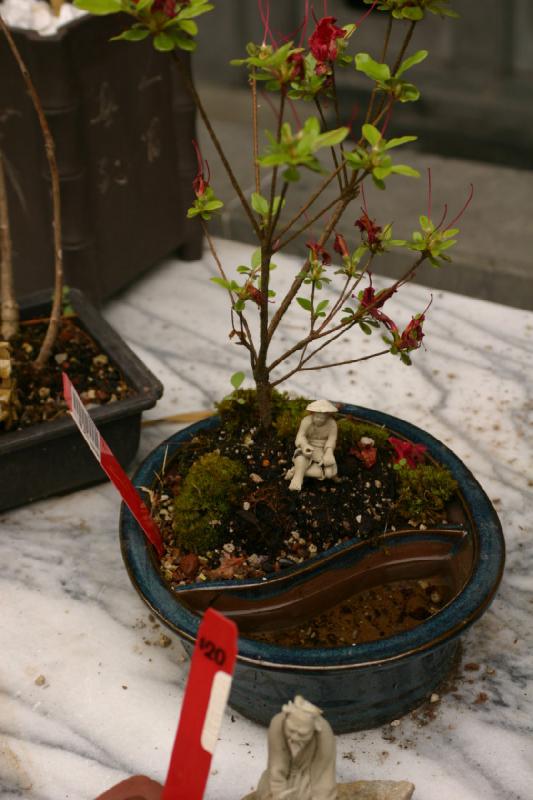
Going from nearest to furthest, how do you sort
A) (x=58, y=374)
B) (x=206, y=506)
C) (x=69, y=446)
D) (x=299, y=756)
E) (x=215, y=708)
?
(x=215, y=708) < (x=299, y=756) < (x=206, y=506) < (x=69, y=446) < (x=58, y=374)

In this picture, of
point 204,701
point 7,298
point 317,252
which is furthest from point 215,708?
point 7,298

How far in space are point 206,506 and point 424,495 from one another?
0.31 m

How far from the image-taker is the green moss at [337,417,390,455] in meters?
1.46

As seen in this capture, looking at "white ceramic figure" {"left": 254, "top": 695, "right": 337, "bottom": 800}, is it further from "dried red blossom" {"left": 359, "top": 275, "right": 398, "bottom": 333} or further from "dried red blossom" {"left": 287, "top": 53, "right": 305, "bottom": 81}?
"dried red blossom" {"left": 287, "top": 53, "right": 305, "bottom": 81}

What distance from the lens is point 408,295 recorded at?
2309 mm

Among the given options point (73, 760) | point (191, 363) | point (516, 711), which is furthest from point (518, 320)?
point (73, 760)

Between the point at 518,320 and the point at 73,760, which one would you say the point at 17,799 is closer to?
the point at 73,760

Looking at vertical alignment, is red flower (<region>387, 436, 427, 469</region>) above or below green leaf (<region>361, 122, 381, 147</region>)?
below

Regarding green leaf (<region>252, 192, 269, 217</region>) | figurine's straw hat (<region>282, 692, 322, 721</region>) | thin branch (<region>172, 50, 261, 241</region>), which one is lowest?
figurine's straw hat (<region>282, 692, 322, 721</region>)

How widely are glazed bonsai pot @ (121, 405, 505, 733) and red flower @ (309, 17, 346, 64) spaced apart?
611 millimetres

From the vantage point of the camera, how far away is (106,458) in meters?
1.26

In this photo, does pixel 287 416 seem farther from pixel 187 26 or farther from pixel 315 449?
pixel 187 26

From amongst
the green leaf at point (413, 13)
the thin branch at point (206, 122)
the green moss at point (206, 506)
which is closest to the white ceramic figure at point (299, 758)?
the green moss at point (206, 506)

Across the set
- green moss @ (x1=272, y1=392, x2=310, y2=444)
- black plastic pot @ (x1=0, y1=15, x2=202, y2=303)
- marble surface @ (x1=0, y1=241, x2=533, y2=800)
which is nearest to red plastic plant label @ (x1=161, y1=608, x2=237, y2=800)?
marble surface @ (x1=0, y1=241, x2=533, y2=800)
